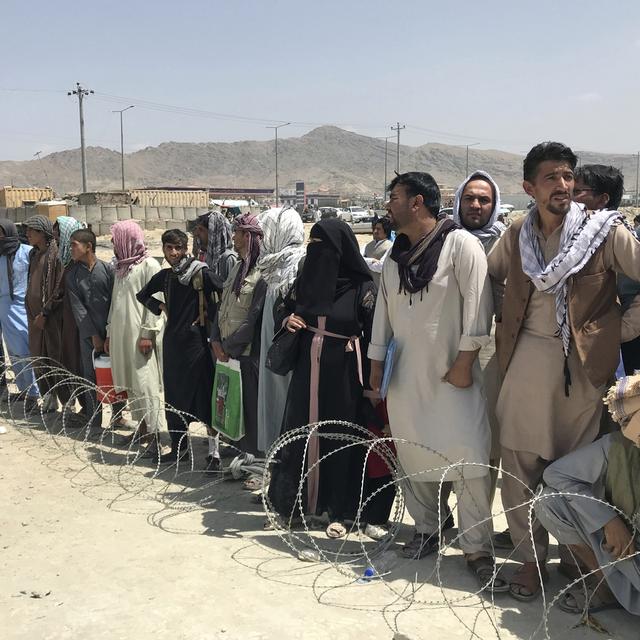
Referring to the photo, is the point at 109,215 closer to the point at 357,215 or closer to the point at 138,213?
the point at 138,213

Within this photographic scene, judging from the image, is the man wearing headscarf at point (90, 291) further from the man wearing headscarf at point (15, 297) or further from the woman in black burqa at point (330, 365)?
the woman in black burqa at point (330, 365)

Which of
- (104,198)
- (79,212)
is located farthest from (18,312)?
(104,198)

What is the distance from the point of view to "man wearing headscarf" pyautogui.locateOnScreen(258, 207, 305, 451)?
4.71 m

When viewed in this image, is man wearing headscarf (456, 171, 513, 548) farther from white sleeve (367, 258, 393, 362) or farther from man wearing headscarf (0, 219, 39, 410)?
man wearing headscarf (0, 219, 39, 410)

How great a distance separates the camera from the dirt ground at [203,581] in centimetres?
316

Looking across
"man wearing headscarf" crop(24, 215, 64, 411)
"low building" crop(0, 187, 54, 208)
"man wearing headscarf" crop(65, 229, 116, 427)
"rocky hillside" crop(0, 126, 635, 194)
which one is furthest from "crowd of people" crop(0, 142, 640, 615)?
"rocky hillside" crop(0, 126, 635, 194)

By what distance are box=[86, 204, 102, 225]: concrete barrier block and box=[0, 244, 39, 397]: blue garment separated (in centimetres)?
2509

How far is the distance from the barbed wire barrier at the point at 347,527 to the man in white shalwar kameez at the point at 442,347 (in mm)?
65

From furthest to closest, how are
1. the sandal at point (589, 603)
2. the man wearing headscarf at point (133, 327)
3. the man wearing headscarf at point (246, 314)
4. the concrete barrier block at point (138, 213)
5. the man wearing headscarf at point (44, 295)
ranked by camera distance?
the concrete barrier block at point (138, 213) < the man wearing headscarf at point (44, 295) < the man wearing headscarf at point (133, 327) < the man wearing headscarf at point (246, 314) < the sandal at point (589, 603)

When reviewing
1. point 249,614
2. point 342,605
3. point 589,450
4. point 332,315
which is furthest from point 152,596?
point 589,450

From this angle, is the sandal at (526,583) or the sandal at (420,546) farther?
the sandal at (420,546)

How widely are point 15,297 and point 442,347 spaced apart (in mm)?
5611

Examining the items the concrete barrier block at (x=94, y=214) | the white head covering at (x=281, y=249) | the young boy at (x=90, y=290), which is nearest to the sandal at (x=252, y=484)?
the white head covering at (x=281, y=249)

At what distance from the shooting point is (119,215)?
3356 cm
